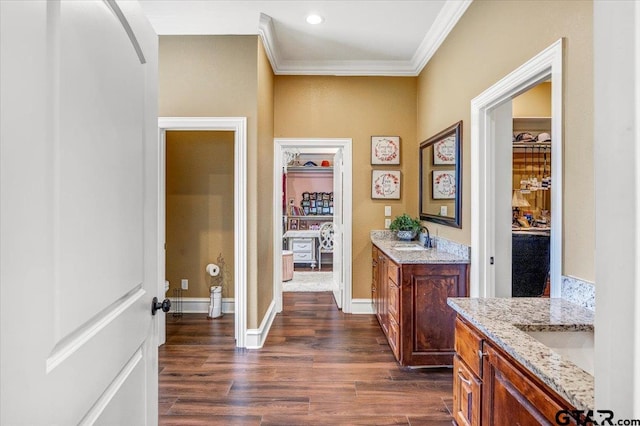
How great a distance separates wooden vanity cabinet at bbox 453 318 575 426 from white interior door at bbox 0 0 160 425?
1.20m

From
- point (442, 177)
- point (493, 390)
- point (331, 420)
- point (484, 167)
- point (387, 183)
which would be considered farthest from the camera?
point (387, 183)

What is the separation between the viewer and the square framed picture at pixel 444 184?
3.27 metres

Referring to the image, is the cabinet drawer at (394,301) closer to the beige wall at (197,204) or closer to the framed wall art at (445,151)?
the framed wall art at (445,151)

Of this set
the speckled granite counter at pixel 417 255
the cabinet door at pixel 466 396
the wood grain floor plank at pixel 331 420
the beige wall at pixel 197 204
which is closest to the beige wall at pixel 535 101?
the speckled granite counter at pixel 417 255

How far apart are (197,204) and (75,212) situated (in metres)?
3.63

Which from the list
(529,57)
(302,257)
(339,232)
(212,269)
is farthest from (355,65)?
(302,257)

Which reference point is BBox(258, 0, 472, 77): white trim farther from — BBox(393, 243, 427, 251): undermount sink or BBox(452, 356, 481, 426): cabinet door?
BBox(452, 356, 481, 426): cabinet door

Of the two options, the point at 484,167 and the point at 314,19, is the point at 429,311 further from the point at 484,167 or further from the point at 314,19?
the point at 314,19

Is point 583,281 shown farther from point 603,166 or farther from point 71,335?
point 71,335

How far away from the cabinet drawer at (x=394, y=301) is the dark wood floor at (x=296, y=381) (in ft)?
1.24

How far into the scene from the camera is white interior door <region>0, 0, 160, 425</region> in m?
0.62

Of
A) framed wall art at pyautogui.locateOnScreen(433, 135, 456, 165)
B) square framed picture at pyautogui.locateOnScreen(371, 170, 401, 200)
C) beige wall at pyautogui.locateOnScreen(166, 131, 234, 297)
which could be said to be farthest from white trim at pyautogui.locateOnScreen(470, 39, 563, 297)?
beige wall at pyautogui.locateOnScreen(166, 131, 234, 297)

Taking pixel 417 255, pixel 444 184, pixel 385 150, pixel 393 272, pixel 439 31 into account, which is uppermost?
pixel 439 31

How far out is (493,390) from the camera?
1.38 meters
